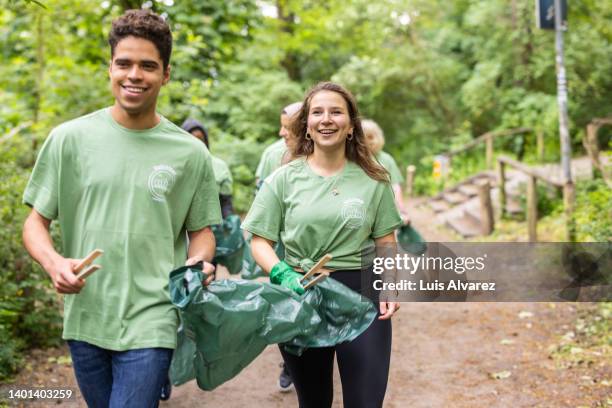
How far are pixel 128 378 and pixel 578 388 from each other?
4.16 m

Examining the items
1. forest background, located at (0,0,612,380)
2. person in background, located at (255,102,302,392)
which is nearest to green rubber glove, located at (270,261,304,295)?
person in background, located at (255,102,302,392)

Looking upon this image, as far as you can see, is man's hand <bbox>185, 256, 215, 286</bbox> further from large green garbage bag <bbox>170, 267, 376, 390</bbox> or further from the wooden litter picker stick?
the wooden litter picker stick

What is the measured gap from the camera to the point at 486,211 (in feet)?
42.8

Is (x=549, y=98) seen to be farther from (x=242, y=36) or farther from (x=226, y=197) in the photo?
(x=226, y=197)

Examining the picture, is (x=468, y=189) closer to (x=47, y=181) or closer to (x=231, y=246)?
(x=231, y=246)

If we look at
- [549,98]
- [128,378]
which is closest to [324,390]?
[128,378]

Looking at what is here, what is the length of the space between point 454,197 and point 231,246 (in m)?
12.4

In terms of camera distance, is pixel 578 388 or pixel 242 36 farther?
pixel 242 36

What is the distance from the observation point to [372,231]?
3473 millimetres

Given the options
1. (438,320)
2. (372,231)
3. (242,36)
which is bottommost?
(438,320)

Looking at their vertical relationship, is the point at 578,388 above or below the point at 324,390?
below

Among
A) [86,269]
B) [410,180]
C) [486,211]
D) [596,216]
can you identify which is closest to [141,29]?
[86,269]

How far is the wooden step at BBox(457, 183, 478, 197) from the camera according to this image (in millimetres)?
17205

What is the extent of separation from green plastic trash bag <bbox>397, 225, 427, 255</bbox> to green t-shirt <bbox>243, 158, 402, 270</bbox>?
1.92 m
